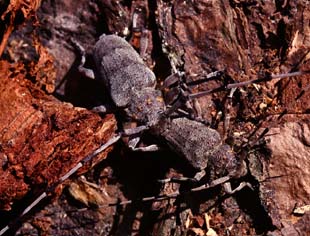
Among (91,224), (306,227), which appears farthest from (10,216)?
(306,227)

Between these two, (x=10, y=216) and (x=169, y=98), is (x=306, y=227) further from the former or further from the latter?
(x=10, y=216)

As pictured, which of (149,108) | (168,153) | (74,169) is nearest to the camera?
(74,169)

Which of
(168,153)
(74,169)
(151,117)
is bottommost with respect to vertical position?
(168,153)

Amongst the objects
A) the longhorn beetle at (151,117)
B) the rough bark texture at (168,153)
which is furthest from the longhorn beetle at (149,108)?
the rough bark texture at (168,153)

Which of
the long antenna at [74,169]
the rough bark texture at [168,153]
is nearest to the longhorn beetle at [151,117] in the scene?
the long antenna at [74,169]

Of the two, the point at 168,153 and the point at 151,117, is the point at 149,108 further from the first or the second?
the point at 168,153

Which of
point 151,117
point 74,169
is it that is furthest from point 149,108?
point 74,169

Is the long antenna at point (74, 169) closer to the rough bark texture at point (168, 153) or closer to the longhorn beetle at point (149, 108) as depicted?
the rough bark texture at point (168, 153)

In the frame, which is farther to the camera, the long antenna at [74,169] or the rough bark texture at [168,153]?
the long antenna at [74,169]
